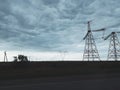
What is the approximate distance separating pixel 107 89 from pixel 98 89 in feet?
1.45

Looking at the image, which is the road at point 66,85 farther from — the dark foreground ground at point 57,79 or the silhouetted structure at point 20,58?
the silhouetted structure at point 20,58

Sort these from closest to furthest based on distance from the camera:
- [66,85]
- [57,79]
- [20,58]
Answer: [66,85] < [57,79] < [20,58]

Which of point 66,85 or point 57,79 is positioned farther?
point 57,79

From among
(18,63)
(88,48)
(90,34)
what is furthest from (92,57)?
(18,63)

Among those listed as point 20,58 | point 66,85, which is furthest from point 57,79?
point 20,58

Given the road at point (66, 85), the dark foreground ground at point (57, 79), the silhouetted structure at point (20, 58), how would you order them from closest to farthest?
the road at point (66, 85)
the dark foreground ground at point (57, 79)
the silhouetted structure at point (20, 58)

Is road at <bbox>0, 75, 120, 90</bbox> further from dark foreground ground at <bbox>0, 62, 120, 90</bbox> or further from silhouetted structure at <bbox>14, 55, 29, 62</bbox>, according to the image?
silhouetted structure at <bbox>14, 55, 29, 62</bbox>

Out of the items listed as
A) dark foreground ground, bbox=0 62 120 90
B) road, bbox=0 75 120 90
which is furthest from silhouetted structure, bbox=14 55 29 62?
road, bbox=0 75 120 90

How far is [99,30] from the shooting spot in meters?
79.1

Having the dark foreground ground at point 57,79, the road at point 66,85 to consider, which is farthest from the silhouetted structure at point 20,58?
the road at point 66,85

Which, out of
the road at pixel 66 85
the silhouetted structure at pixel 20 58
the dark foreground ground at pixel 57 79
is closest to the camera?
the road at pixel 66 85

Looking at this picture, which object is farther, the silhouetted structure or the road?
the silhouetted structure

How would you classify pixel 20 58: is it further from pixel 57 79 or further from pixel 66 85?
pixel 66 85

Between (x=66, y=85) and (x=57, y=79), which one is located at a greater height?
(x=66, y=85)
